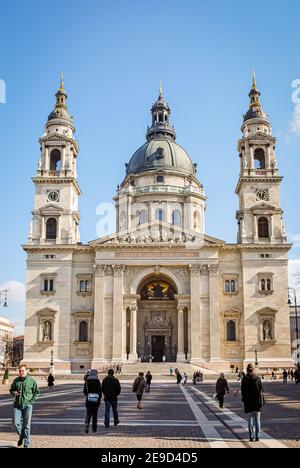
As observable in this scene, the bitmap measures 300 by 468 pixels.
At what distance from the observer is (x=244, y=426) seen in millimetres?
16016

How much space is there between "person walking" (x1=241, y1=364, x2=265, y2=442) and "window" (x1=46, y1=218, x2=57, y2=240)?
174 feet

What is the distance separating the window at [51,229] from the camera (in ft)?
213

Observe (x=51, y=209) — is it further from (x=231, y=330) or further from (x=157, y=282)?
(x=231, y=330)

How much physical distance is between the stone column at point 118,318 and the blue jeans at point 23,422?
4921cm

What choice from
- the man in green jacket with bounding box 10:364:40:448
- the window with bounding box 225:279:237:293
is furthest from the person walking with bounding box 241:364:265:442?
the window with bounding box 225:279:237:293

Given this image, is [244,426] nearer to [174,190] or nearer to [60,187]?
[60,187]

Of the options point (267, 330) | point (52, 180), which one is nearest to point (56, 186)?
point (52, 180)

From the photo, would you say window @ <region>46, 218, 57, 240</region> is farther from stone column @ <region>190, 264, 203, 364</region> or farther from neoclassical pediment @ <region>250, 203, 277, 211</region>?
neoclassical pediment @ <region>250, 203, 277, 211</region>

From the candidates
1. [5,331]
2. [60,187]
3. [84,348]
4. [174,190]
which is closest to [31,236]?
[60,187]

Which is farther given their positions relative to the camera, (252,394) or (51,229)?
(51,229)

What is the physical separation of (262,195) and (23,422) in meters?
56.5

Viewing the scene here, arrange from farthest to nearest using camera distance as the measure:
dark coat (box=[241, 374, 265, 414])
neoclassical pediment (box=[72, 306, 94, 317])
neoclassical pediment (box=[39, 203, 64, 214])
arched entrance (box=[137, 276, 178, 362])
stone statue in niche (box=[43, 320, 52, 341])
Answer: arched entrance (box=[137, 276, 178, 362]) < neoclassical pediment (box=[39, 203, 64, 214]) < neoclassical pediment (box=[72, 306, 94, 317]) < stone statue in niche (box=[43, 320, 52, 341]) < dark coat (box=[241, 374, 265, 414])

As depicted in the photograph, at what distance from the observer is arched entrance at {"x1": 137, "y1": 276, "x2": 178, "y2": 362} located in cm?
6694

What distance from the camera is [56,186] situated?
65875 mm
